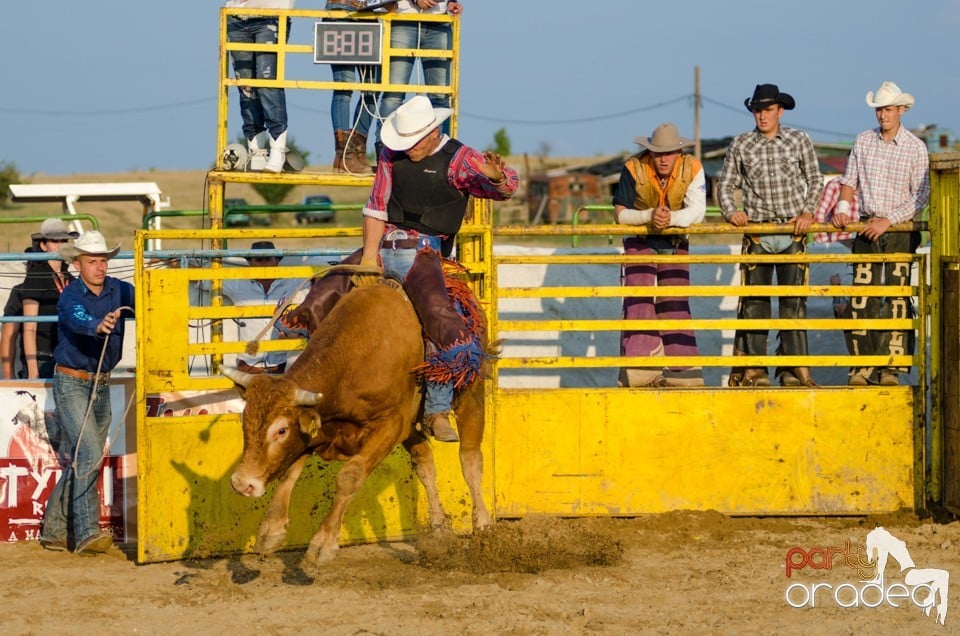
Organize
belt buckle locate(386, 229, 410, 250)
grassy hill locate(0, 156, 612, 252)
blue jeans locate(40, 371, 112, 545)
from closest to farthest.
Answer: belt buckle locate(386, 229, 410, 250) → blue jeans locate(40, 371, 112, 545) → grassy hill locate(0, 156, 612, 252)

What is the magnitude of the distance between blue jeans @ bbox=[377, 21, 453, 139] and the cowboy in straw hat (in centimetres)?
164

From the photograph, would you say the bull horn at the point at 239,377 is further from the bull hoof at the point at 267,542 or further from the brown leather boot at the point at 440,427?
the brown leather boot at the point at 440,427

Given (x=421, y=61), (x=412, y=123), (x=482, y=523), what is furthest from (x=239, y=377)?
(x=421, y=61)

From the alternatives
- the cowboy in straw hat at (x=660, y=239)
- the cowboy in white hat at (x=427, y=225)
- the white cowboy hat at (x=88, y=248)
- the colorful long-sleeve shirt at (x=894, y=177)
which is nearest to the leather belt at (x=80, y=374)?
the white cowboy hat at (x=88, y=248)

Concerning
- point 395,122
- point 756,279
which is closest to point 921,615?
point 756,279

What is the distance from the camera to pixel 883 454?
8.49m

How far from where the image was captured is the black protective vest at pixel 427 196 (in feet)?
23.6

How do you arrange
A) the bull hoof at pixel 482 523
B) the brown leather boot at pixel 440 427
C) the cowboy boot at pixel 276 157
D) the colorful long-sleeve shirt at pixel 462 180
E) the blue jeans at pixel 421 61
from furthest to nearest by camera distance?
the blue jeans at pixel 421 61
the cowboy boot at pixel 276 157
the bull hoof at pixel 482 523
the colorful long-sleeve shirt at pixel 462 180
the brown leather boot at pixel 440 427

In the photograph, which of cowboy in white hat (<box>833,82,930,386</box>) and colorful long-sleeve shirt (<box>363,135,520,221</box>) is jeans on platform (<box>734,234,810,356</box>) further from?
colorful long-sleeve shirt (<box>363,135,520,221</box>)

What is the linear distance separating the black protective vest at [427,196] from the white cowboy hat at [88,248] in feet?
6.25

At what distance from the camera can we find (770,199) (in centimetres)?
905

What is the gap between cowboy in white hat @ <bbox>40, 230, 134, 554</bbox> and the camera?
7.78 metres

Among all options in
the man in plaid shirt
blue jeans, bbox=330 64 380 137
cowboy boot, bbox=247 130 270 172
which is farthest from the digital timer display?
the man in plaid shirt

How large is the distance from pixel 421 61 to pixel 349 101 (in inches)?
25.7
